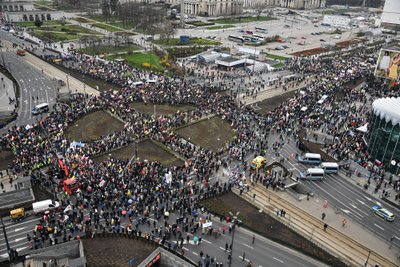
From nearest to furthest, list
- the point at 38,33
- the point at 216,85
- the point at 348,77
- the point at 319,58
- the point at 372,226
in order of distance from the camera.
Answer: the point at 372,226 → the point at 216,85 → the point at 348,77 → the point at 319,58 → the point at 38,33

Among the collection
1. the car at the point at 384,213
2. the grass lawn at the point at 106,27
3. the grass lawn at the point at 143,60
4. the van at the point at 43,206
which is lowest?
the car at the point at 384,213

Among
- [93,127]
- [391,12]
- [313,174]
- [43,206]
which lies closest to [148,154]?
[93,127]

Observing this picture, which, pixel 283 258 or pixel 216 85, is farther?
pixel 216 85

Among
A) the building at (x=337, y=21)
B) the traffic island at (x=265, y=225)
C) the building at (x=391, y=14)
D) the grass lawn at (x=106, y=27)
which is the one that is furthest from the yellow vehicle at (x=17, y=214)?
the building at (x=337, y=21)

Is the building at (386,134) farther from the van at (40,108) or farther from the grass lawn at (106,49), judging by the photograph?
the grass lawn at (106,49)

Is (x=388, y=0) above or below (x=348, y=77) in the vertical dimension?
Answer: above

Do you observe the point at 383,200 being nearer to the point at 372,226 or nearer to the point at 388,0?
the point at 372,226

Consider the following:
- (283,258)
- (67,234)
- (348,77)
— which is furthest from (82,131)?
(348,77)
